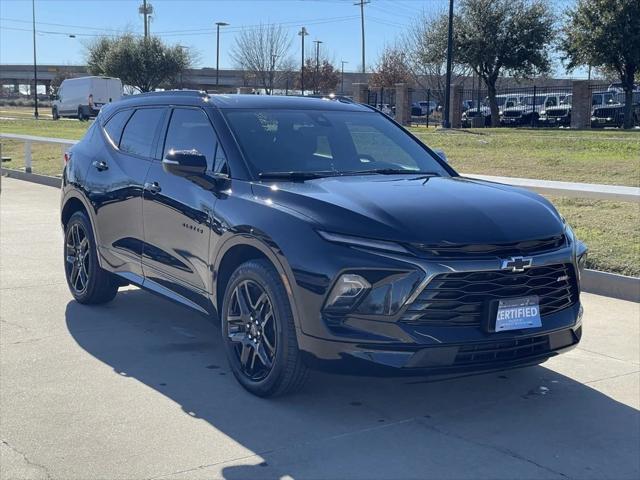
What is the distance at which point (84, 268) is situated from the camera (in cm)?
737

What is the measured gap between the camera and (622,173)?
14.9 metres

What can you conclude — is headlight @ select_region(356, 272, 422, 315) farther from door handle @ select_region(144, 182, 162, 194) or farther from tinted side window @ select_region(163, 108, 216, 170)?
door handle @ select_region(144, 182, 162, 194)

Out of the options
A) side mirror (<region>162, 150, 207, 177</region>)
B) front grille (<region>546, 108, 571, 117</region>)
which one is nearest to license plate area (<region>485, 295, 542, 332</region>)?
side mirror (<region>162, 150, 207, 177</region>)

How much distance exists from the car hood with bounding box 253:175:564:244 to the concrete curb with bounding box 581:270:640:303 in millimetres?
3184

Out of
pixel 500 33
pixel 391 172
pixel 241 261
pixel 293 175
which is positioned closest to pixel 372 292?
pixel 241 261

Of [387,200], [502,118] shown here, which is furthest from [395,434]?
[502,118]

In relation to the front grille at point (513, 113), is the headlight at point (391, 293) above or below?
below

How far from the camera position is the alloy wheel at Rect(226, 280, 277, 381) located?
16.3 ft

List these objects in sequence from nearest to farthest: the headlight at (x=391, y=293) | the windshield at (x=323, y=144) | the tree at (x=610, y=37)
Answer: the headlight at (x=391, y=293) → the windshield at (x=323, y=144) → the tree at (x=610, y=37)

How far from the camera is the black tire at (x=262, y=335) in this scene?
4.78m

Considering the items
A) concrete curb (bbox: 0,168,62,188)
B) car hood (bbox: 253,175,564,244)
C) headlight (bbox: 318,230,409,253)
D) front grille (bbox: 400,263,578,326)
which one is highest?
car hood (bbox: 253,175,564,244)

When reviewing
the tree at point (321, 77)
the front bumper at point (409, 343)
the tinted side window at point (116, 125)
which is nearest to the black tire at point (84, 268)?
the tinted side window at point (116, 125)

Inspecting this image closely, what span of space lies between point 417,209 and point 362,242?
0.44m

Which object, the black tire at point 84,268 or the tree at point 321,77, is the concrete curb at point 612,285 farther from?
the tree at point 321,77
